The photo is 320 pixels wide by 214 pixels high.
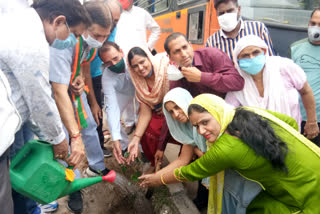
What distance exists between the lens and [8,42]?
1.09 m

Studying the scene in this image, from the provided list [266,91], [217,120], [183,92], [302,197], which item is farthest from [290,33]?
[302,197]

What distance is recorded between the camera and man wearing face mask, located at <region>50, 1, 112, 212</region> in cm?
177

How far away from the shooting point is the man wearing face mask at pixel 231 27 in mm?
2346

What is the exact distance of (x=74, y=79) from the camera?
2.08 m

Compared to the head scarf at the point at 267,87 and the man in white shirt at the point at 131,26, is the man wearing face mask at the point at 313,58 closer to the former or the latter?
the head scarf at the point at 267,87

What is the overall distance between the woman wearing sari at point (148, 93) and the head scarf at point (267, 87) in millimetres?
711

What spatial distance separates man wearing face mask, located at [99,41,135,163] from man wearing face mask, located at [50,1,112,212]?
0.15m

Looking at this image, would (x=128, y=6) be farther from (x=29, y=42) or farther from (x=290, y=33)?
(x=29, y=42)

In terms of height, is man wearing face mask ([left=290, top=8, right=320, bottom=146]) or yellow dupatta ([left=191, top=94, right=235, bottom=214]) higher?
man wearing face mask ([left=290, top=8, right=320, bottom=146])

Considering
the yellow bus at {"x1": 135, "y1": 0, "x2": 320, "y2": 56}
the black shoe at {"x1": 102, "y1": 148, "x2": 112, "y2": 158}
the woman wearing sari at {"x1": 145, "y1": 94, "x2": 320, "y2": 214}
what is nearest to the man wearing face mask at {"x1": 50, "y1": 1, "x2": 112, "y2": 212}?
the black shoe at {"x1": 102, "y1": 148, "x2": 112, "y2": 158}

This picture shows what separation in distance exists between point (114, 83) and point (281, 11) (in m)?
2.13

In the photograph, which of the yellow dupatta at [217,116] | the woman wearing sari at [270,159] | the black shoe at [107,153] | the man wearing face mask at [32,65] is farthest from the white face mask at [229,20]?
the black shoe at [107,153]

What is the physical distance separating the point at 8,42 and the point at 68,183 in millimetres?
936

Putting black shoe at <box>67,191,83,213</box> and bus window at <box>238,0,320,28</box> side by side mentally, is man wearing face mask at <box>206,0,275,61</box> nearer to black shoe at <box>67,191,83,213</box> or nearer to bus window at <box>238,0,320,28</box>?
bus window at <box>238,0,320,28</box>
